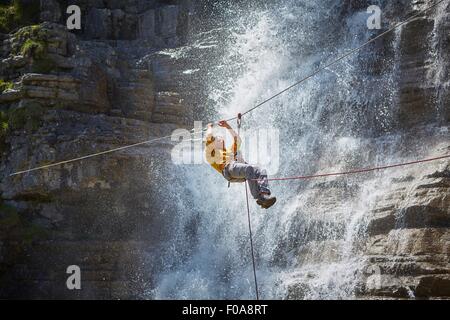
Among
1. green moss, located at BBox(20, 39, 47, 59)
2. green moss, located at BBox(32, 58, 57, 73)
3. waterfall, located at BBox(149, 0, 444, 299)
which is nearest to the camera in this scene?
waterfall, located at BBox(149, 0, 444, 299)

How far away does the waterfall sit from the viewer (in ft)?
45.8

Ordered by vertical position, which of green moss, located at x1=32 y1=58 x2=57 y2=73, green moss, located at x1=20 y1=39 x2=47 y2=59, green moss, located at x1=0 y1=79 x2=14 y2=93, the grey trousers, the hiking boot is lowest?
the hiking boot

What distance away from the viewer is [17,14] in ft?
67.8

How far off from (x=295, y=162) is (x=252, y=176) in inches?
241

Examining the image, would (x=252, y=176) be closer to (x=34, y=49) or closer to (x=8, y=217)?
(x=8, y=217)

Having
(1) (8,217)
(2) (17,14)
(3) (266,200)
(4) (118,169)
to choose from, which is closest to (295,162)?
(4) (118,169)


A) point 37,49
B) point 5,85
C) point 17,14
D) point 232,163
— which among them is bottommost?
point 232,163

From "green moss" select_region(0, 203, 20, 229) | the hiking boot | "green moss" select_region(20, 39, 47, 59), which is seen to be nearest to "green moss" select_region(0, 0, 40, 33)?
"green moss" select_region(20, 39, 47, 59)

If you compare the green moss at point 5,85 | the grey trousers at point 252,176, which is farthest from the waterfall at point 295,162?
the green moss at point 5,85

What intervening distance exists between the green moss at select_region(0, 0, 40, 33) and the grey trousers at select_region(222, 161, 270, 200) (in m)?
12.5

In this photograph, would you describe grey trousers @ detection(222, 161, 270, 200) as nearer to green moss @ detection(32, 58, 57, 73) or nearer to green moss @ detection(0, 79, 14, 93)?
green moss @ detection(32, 58, 57, 73)

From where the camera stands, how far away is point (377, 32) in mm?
17500

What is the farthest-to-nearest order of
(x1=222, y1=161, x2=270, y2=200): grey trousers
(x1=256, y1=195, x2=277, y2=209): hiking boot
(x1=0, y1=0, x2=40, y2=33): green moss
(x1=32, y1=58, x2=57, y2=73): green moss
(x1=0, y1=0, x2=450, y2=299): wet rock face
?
(x1=0, y1=0, x2=40, y2=33): green moss → (x1=32, y1=58, x2=57, y2=73): green moss → (x1=0, y1=0, x2=450, y2=299): wet rock face → (x1=222, y1=161, x2=270, y2=200): grey trousers → (x1=256, y1=195, x2=277, y2=209): hiking boot

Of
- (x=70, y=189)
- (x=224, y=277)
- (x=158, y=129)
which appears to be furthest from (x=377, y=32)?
(x=70, y=189)
